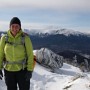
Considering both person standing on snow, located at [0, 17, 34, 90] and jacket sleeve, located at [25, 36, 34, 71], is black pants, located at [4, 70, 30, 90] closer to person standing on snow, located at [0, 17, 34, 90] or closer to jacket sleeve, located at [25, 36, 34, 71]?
person standing on snow, located at [0, 17, 34, 90]

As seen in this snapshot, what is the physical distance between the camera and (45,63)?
22.1 m

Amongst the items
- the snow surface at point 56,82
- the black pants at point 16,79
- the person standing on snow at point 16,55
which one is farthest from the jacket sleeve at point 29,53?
the snow surface at point 56,82

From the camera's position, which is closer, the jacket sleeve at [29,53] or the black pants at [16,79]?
the jacket sleeve at [29,53]

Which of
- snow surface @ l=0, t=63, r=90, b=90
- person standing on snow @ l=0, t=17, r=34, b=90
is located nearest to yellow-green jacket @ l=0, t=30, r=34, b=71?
person standing on snow @ l=0, t=17, r=34, b=90

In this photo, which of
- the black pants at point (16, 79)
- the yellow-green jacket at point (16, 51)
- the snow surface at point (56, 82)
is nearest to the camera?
the yellow-green jacket at point (16, 51)

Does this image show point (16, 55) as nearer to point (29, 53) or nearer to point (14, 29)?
point (29, 53)

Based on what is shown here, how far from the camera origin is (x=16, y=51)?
25.3ft

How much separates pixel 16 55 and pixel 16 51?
11 centimetres

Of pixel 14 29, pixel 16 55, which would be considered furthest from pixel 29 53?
pixel 14 29

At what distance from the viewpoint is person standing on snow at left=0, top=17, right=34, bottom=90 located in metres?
7.73

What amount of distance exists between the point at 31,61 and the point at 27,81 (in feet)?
1.85

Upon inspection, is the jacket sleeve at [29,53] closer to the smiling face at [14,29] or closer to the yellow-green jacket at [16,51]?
the yellow-green jacket at [16,51]

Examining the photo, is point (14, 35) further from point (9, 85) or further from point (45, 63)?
point (45, 63)

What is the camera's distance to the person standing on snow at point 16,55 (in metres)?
7.73
